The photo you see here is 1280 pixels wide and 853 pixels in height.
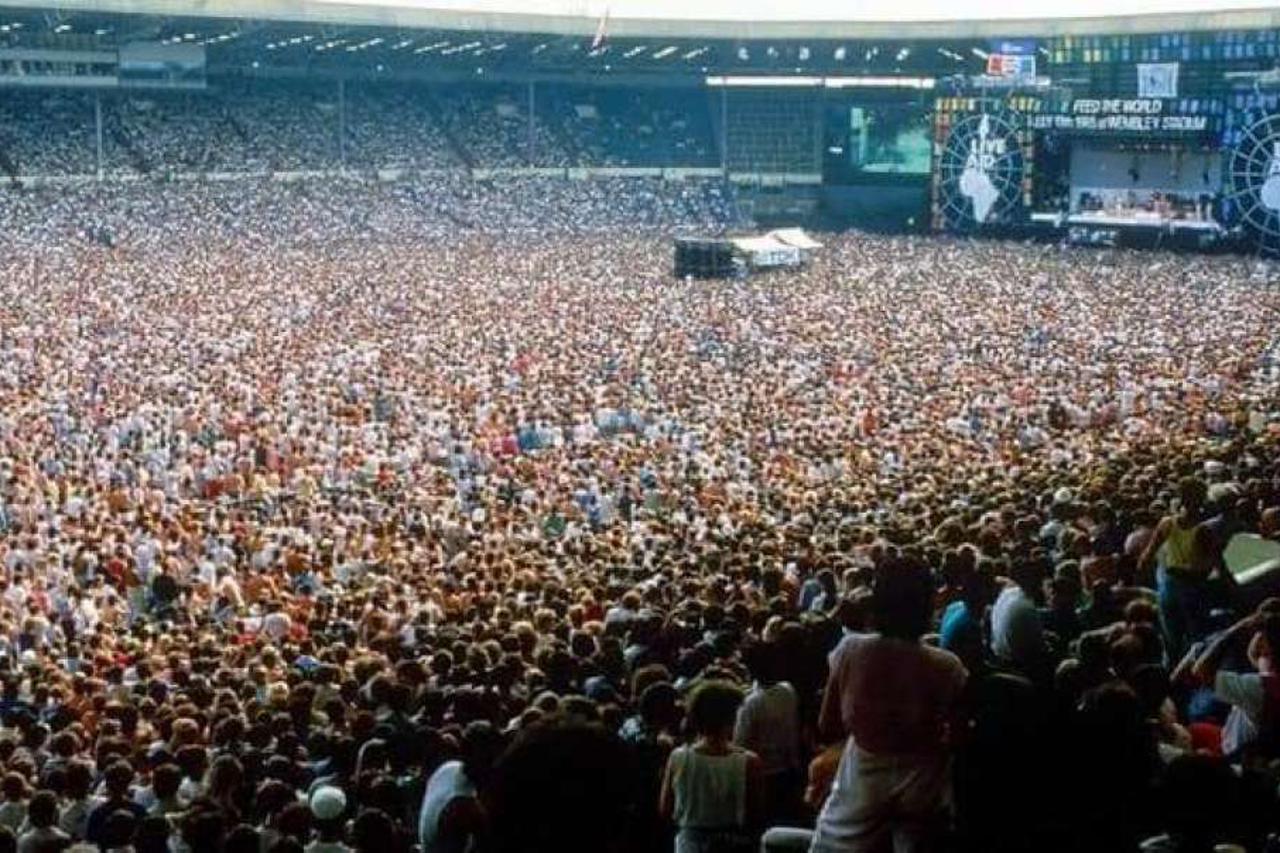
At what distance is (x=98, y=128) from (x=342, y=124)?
30.9ft

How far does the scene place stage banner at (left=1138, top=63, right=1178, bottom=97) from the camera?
5149cm

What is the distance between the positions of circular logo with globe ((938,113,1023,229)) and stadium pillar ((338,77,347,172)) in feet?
67.0

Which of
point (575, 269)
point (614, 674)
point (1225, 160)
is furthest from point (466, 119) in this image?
point (614, 674)

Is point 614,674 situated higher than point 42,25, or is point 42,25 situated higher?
point 42,25

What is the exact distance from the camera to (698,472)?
61.4 ft

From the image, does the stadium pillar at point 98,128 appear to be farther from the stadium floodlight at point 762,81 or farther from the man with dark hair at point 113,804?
the man with dark hair at point 113,804

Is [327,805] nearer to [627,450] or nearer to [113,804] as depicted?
[113,804]

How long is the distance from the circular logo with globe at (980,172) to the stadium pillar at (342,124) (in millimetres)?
20435

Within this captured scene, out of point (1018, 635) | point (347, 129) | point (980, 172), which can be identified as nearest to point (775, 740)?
point (1018, 635)

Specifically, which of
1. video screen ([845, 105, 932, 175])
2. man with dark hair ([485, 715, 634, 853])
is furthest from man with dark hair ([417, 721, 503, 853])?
video screen ([845, 105, 932, 175])

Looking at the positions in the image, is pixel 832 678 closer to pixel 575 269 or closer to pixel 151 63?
pixel 575 269

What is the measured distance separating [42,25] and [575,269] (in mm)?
20822

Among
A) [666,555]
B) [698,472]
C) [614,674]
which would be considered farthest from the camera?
[698,472]

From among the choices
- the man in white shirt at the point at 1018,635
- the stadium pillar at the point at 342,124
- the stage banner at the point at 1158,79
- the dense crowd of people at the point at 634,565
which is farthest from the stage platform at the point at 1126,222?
the man in white shirt at the point at 1018,635
